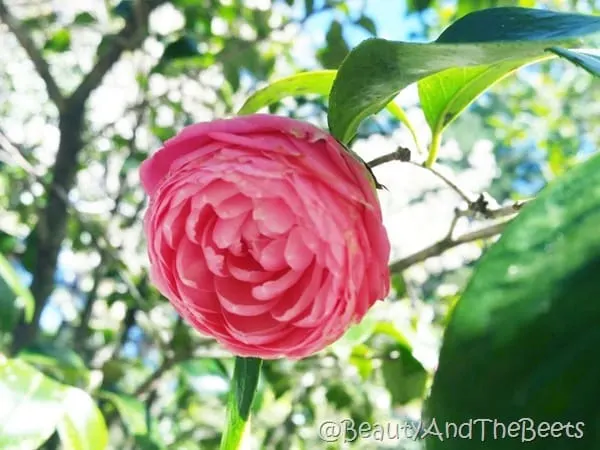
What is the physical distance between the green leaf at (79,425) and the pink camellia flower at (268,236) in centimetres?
28

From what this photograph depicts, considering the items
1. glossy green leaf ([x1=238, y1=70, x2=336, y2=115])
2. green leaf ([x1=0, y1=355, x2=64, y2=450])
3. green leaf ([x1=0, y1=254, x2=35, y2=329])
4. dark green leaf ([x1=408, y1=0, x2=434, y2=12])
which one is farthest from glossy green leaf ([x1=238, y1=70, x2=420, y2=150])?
dark green leaf ([x1=408, y1=0, x2=434, y2=12])

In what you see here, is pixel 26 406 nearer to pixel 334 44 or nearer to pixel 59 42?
pixel 334 44

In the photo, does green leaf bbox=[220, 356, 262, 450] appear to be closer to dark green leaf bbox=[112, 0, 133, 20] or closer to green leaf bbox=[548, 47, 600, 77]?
green leaf bbox=[548, 47, 600, 77]

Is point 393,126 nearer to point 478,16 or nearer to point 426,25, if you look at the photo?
point 426,25

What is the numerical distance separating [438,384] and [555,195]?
0.06 metres

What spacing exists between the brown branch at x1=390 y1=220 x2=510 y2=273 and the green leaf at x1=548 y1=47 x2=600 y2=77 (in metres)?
0.14

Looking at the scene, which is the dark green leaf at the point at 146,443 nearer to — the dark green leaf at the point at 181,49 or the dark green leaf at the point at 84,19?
the dark green leaf at the point at 181,49

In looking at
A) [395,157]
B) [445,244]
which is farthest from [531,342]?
[445,244]

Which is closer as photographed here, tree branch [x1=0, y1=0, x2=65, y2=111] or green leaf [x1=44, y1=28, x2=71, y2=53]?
tree branch [x1=0, y1=0, x2=65, y2=111]

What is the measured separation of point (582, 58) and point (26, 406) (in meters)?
0.43

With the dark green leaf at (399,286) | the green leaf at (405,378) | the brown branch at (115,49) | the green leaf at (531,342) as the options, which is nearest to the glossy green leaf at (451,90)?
the green leaf at (531,342)

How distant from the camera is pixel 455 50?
317 mm

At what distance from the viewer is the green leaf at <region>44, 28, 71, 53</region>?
137 cm

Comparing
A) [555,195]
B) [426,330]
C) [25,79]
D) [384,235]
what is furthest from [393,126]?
[555,195]
